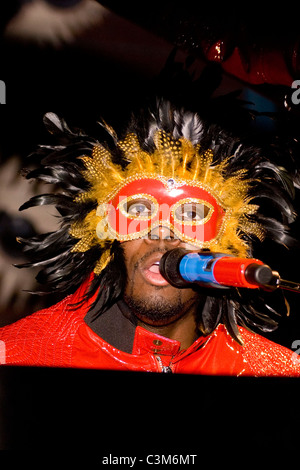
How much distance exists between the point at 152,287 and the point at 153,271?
0.06m

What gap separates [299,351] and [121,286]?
88 cm

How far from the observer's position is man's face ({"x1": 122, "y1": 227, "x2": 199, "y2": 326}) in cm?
168

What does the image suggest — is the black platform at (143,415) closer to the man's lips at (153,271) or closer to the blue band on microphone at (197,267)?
the man's lips at (153,271)

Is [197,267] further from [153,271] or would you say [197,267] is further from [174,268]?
[153,271]

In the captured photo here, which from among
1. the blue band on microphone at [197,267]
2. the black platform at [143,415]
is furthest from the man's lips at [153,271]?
the blue band on microphone at [197,267]

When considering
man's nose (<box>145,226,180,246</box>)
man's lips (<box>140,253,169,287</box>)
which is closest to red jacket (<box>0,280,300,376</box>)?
man's lips (<box>140,253,169,287</box>)

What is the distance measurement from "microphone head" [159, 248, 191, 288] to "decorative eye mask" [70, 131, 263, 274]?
Result: 0.49 meters

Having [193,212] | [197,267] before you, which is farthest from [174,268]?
[193,212]

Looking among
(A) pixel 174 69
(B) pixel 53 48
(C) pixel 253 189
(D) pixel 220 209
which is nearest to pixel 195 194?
Result: (D) pixel 220 209

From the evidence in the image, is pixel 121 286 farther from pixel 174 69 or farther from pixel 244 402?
pixel 174 69

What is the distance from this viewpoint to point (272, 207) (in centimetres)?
207

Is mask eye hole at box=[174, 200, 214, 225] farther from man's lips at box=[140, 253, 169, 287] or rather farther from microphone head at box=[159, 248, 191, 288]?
microphone head at box=[159, 248, 191, 288]

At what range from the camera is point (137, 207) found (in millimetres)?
1720

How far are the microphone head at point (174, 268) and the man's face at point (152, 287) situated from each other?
0.49 m
